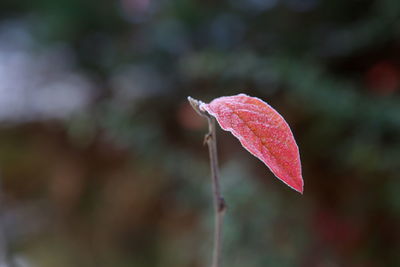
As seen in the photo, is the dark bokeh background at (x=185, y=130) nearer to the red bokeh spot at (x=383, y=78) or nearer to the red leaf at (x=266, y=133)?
the red bokeh spot at (x=383, y=78)

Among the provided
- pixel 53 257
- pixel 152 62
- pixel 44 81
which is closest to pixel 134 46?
pixel 152 62

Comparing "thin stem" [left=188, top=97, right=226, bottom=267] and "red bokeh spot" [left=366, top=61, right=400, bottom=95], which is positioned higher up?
"red bokeh spot" [left=366, top=61, right=400, bottom=95]

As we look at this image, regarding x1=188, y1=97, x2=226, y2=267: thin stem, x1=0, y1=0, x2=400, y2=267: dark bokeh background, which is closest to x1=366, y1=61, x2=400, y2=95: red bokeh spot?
x1=0, y1=0, x2=400, y2=267: dark bokeh background

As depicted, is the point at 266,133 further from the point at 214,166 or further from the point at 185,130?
the point at 185,130

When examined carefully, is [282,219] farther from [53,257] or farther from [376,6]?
[53,257]

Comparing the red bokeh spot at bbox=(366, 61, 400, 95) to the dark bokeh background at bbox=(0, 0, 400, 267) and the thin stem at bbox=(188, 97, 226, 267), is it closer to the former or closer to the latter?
the dark bokeh background at bbox=(0, 0, 400, 267)

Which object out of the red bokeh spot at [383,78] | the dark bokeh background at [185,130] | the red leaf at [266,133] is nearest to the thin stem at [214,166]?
the red leaf at [266,133]

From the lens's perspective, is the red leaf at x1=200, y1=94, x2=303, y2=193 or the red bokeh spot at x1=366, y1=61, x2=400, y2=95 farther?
the red bokeh spot at x1=366, y1=61, x2=400, y2=95
